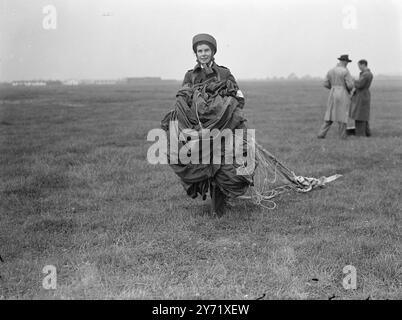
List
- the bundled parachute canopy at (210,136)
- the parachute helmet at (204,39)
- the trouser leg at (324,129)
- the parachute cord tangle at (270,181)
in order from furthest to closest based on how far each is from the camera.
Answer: the trouser leg at (324,129), the parachute cord tangle at (270,181), the parachute helmet at (204,39), the bundled parachute canopy at (210,136)

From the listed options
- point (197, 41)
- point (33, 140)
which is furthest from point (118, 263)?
point (33, 140)

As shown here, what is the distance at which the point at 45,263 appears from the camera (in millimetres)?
4855

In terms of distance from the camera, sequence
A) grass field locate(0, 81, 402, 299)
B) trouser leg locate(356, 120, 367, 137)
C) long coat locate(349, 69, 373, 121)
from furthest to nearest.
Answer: trouser leg locate(356, 120, 367, 137) < long coat locate(349, 69, 373, 121) < grass field locate(0, 81, 402, 299)

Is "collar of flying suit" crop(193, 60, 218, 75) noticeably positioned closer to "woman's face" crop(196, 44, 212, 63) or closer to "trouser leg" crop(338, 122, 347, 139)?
"woman's face" crop(196, 44, 212, 63)

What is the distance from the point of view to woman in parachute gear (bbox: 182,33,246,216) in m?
5.89

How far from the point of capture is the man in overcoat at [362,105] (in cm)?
1360

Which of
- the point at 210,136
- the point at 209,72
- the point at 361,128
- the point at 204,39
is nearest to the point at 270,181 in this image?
the point at 210,136

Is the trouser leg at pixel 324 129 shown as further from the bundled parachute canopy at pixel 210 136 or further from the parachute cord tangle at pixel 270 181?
the bundled parachute canopy at pixel 210 136

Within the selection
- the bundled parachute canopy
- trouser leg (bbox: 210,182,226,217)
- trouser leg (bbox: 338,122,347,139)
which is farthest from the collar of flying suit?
trouser leg (bbox: 338,122,347,139)

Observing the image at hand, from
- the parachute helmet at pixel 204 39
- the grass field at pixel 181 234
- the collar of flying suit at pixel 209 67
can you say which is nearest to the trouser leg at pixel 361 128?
the grass field at pixel 181 234

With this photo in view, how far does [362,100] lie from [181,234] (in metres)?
9.74

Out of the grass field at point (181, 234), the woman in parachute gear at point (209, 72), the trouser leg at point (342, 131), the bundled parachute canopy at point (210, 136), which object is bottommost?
the grass field at point (181, 234)

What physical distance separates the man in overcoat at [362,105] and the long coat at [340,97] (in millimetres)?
619

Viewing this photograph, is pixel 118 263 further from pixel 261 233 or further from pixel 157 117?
pixel 157 117
